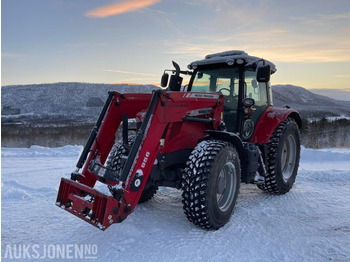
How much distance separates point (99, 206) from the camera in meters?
3.27

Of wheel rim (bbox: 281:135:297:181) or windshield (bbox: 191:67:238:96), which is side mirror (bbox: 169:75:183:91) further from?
wheel rim (bbox: 281:135:297:181)

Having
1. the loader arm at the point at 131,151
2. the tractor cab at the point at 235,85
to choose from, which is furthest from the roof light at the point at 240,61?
the loader arm at the point at 131,151

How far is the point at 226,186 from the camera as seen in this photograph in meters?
4.33

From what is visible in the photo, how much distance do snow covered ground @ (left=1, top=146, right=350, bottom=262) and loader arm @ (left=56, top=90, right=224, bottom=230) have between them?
1.34 feet

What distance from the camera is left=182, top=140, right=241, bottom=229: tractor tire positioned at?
3.74 m

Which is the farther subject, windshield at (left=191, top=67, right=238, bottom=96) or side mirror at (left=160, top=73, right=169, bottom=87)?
side mirror at (left=160, top=73, right=169, bottom=87)

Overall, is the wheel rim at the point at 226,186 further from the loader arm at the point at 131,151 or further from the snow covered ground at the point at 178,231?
the loader arm at the point at 131,151

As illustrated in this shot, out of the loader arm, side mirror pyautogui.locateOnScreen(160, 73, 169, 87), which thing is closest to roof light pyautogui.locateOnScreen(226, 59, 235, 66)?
the loader arm

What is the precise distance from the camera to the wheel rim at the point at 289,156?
609 cm

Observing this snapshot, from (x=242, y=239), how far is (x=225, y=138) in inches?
52.1

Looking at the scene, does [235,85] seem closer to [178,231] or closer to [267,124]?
[267,124]

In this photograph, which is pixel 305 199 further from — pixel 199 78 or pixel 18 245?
pixel 18 245

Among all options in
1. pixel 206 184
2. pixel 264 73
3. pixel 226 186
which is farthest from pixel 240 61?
pixel 206 184

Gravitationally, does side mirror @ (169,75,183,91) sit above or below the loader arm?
above
